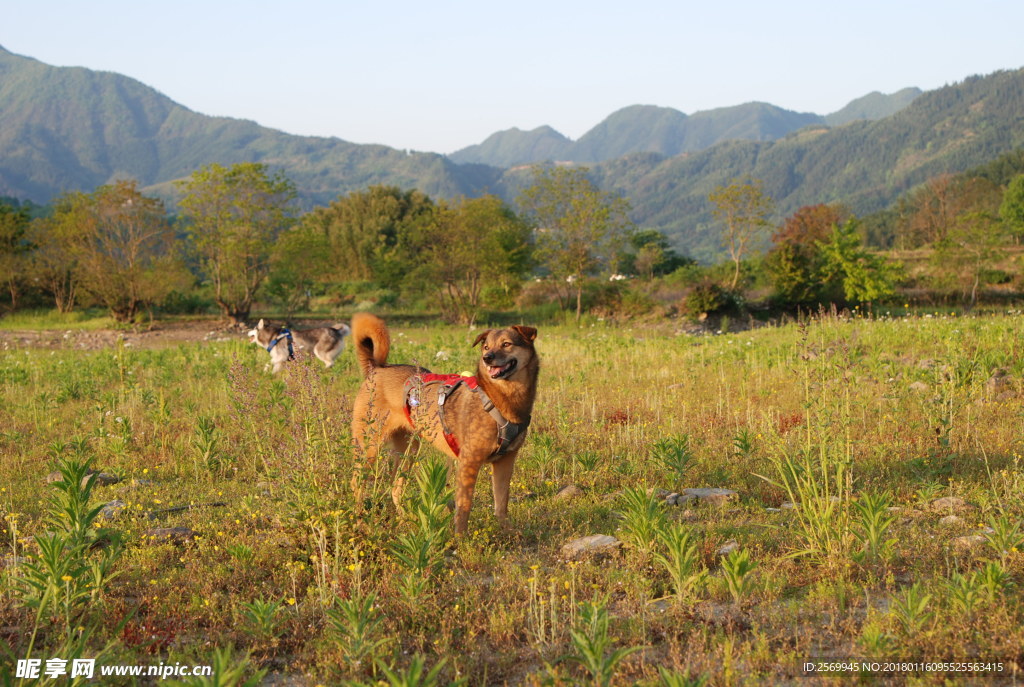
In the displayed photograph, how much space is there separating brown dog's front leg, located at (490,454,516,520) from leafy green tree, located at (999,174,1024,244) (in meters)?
60.2

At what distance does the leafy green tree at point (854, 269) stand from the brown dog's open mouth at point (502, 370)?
102 ft

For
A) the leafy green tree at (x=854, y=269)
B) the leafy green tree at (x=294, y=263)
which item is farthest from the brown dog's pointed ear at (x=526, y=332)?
the leafy green tree at (x=854, y=269)

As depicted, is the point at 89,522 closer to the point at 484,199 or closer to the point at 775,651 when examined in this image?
the point at 775,651

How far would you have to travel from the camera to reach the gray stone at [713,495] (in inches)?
219

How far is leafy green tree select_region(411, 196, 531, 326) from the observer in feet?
96.9

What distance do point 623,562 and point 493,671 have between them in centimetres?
140

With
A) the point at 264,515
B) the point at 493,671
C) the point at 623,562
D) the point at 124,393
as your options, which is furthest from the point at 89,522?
the point at 124,393

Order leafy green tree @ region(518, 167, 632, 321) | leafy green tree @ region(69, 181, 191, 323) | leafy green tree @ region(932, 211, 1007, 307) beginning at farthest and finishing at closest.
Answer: leafy green tree @ region(518, 167, 632, 321) < leafy green tree @ region(932, 211, 1007, 307) < leafy green tree @ region(69, 181, 191, 323)

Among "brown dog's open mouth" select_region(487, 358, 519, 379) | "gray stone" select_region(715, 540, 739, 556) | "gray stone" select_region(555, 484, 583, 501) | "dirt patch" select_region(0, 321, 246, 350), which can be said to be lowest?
"dirt patch" select_region(0, 321, 246, 350)

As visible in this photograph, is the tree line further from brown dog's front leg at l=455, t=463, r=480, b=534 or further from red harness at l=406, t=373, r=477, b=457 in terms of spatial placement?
brown dog's front leg at l=455, t=463, r=480, b=534

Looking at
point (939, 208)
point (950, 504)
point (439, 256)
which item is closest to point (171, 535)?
point (950, 504)

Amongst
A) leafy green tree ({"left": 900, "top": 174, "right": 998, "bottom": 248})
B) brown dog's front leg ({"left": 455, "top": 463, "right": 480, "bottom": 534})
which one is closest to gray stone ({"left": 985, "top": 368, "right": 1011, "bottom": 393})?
brown dog's front leg ({"left": 455, "top": 463, "right": 480, "bottom": 534})

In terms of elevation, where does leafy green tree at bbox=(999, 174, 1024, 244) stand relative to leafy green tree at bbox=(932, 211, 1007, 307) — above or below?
above

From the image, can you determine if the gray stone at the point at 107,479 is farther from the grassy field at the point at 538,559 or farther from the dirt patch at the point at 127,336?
the dirt patch at the point at 127,336
